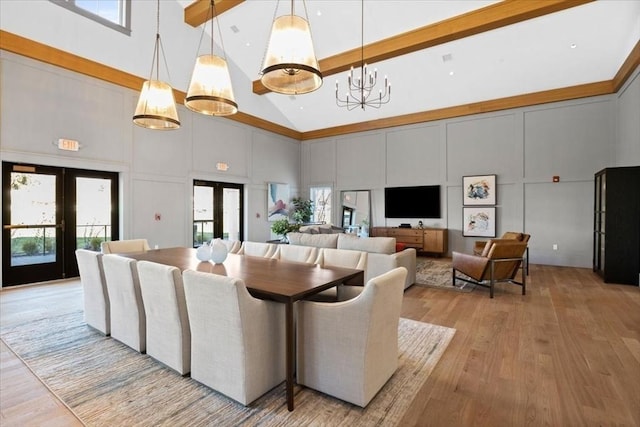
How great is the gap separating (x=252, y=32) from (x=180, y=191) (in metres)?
3.85

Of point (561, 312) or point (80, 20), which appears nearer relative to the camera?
point (561, 312)

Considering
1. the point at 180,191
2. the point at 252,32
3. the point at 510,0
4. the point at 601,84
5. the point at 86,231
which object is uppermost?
the point at 252,32

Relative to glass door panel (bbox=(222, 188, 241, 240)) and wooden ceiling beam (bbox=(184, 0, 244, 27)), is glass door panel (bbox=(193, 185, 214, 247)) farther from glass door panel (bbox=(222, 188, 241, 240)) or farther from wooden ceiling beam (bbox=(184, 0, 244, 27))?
wooden ceiling beam (bbox=(184, 0, 244, 27))

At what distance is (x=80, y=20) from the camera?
5.26 meters

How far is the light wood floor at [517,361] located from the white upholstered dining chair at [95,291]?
66cm

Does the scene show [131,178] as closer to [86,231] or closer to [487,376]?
[86,231]

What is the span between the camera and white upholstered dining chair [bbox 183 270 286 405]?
1.88 meters

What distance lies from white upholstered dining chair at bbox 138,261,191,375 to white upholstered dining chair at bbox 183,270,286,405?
170 mm

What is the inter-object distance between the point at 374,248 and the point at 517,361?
232cm

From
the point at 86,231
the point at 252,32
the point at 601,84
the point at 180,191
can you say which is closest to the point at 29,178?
the point at 86,231

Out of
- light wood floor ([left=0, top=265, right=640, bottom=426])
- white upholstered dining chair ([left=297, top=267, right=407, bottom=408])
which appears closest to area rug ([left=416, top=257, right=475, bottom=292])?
light wood floor ([left=0, top=265, right=640, bottom=426])

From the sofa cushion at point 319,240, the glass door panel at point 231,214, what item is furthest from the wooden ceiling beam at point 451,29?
the glass door panel at point 231,214

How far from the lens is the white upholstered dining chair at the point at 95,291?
9.85 feet

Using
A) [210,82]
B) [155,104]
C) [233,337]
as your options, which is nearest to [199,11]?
[155,104]
